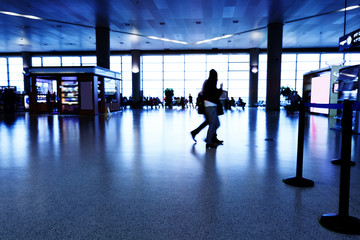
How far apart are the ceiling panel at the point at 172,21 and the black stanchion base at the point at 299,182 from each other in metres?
10.4

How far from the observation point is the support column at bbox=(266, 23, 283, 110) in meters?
15.2

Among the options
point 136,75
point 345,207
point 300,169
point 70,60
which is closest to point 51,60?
point 70,60

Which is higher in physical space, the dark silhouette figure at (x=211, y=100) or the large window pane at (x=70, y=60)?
the large window pane at (x=70, y=60)

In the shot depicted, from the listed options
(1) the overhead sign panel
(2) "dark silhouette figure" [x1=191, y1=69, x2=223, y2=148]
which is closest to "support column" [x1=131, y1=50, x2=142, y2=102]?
(1) the overhead sign panel

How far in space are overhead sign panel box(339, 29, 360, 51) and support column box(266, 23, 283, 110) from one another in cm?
687

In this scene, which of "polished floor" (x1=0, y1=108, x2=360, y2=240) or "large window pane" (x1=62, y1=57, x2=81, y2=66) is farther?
"large window pane" (x1=62, y1=57, x2=81, y2=66)

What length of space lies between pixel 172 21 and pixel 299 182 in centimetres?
1349

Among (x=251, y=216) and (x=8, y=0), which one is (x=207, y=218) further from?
(x=8, y=0)

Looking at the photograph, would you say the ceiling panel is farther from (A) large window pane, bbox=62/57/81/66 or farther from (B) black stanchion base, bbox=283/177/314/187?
(B) black stanchion base, bbox=283/177/314/187

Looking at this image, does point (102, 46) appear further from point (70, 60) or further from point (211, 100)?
point (211, 100)

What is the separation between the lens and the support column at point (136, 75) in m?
23.5

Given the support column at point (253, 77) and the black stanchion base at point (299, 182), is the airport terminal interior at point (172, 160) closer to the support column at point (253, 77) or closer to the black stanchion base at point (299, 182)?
the black stanchion base at point (299, 182)

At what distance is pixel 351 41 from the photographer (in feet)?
26.1

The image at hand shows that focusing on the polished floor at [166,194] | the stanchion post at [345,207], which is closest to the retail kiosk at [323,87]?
the polished floor at [166,194]
